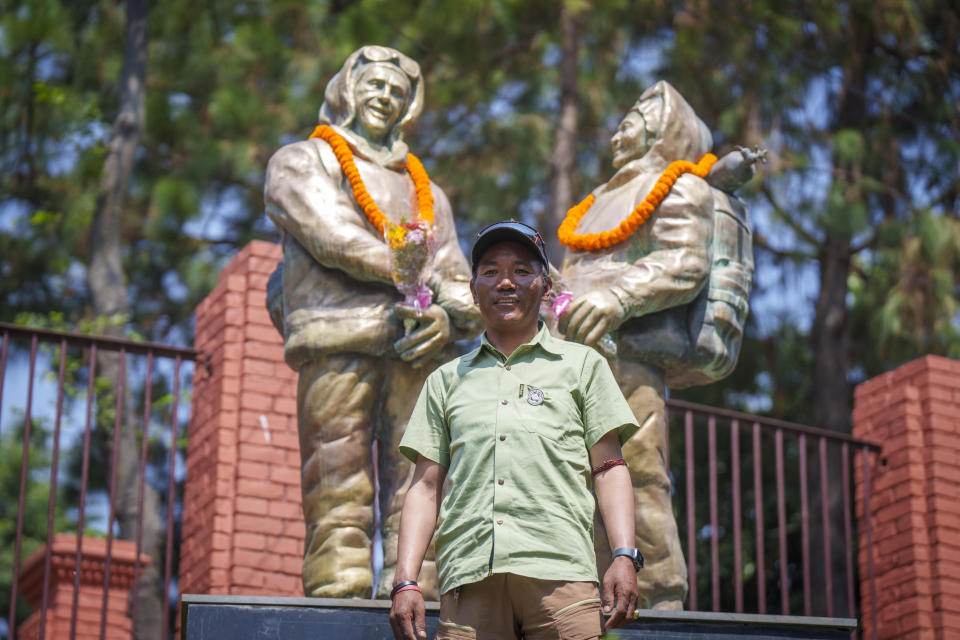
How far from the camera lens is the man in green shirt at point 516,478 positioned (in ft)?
12.2

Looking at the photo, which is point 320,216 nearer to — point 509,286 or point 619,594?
point 509,286

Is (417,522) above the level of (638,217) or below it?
below

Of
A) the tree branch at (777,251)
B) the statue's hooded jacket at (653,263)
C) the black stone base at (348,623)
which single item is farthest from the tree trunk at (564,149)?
the black stone base at (348,623)

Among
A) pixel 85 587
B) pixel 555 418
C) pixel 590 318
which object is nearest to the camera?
pixel 555 418

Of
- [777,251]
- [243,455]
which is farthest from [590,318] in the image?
[777,251]

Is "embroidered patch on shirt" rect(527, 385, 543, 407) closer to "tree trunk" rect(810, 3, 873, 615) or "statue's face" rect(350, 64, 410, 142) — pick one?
"statue's face" rect(350, 64, 410, 142)

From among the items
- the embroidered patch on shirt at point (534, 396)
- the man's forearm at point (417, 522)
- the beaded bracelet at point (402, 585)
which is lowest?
the beaded bracelet at point (402, 585)

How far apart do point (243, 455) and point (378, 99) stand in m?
2.04

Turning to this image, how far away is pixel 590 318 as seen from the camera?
597 centimetres

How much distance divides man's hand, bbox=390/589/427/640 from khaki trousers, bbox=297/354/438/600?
2.16 metres

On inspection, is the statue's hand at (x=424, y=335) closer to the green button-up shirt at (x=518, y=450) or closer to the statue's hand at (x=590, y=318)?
the statue's hand at (x=590, y=318)

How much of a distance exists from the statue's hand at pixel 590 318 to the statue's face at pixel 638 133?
3.02ft

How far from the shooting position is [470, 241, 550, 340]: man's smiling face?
408 centimetres

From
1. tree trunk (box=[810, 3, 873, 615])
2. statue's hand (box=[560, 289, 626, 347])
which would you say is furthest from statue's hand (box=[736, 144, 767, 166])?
tree trunk (box=[810, 3, 873, 615])
